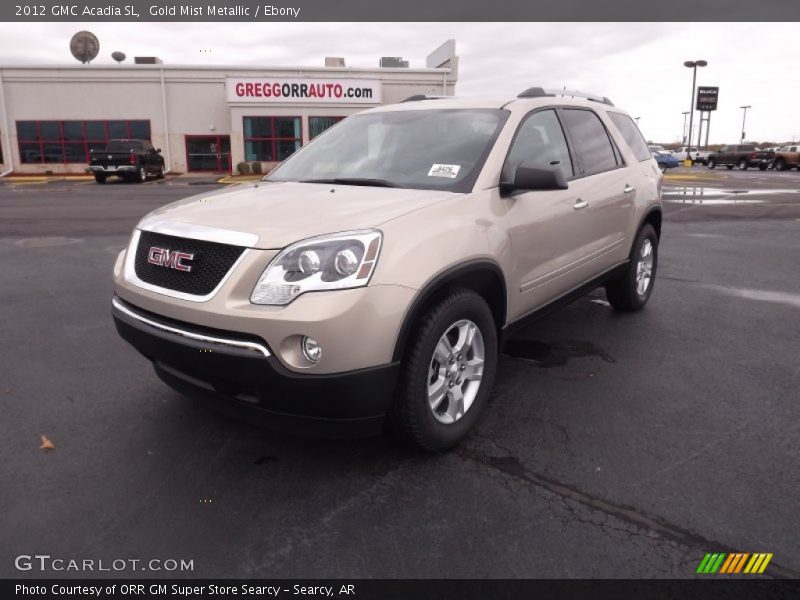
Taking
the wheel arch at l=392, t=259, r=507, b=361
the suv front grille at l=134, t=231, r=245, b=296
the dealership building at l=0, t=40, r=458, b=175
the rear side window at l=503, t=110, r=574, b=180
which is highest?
the dealership building at l=0, t=40, r=458, b=175

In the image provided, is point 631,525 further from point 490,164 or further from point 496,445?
point 490,164

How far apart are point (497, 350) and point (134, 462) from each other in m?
2.00

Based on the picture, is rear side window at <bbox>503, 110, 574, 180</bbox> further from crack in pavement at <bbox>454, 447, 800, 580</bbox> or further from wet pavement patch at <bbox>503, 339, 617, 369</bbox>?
crack in pavement at <bbox>454, 447, 800, 580</bbox>

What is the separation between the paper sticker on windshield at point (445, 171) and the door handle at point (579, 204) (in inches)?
42.3

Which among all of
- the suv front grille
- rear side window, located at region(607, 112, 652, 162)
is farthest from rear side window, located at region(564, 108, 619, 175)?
the suv front grille

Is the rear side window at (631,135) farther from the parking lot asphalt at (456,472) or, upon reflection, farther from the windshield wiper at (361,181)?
the windshield wiper at (361,181)

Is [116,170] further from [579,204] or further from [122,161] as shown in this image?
[579,204]

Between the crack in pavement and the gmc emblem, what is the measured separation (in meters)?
1.65

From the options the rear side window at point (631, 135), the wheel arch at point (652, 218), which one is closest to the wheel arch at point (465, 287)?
the wheel arch at point (652, 218)

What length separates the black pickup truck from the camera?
2523cm

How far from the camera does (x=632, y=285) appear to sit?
5574 millimetres

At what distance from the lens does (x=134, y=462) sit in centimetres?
311

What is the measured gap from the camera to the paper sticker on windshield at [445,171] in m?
3.47

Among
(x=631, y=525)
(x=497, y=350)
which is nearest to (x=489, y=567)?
(x=631, y=525)
